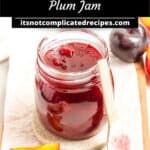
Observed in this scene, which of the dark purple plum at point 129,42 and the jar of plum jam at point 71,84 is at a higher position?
the dark purple plum at point 129,42

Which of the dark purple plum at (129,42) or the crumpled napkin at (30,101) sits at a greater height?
the dark purple plum at (129,42)

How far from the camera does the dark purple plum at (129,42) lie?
0.63m

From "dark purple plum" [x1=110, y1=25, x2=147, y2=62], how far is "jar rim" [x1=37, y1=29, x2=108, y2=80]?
0.19 ft

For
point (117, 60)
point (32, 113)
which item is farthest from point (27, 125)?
point (117, 60)

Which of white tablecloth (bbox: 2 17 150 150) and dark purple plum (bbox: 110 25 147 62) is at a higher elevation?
dark purple plum (bbox: 110 25 147 62)

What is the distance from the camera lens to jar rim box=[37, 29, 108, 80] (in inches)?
20.9

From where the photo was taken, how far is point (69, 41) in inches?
23.0

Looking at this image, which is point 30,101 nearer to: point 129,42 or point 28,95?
point 28,95

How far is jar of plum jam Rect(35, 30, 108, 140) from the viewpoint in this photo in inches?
21.2

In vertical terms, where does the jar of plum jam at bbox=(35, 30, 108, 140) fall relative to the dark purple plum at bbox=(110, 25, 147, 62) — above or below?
below

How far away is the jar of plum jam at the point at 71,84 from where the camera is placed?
538 mm

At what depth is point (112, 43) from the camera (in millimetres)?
641

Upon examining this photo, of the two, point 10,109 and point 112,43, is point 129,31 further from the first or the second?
point 10,109

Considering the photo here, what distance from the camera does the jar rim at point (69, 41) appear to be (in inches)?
20.9
